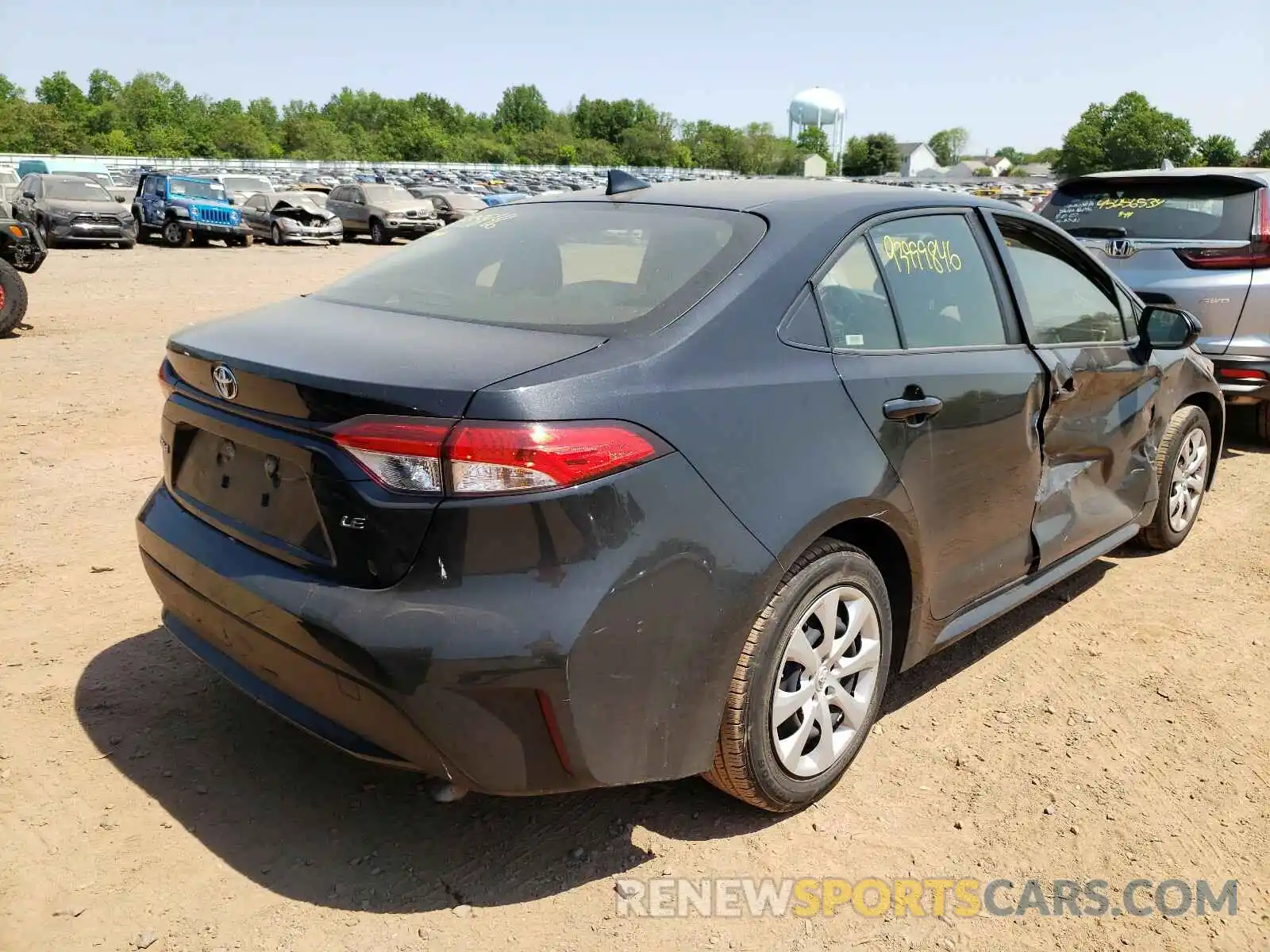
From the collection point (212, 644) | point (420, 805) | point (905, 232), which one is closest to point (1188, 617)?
point (905, 232)

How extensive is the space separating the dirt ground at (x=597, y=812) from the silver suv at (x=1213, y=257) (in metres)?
2.46

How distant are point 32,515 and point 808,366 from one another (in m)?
4.20

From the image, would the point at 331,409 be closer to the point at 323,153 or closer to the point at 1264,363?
the point at 1264,363

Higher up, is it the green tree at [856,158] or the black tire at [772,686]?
the green tree at [856,158]

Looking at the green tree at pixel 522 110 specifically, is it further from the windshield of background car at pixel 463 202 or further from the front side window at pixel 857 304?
the front side window at pixel 857 304

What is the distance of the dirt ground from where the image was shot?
241 cm

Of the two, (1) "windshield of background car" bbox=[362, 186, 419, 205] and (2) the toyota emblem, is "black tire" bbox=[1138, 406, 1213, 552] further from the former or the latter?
(1) "windshield of background car" bbox=[362, 186, 419, 205]

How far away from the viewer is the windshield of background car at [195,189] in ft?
79.8

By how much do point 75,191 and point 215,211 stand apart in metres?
3.00

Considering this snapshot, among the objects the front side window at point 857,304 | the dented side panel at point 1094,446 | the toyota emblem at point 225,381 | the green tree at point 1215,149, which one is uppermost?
the green tree at point 1215,149

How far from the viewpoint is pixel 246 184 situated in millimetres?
30281

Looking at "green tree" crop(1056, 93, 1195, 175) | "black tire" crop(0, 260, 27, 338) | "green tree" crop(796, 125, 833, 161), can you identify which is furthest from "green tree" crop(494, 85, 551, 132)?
"black tire" crop(0, 260, 27, 338)

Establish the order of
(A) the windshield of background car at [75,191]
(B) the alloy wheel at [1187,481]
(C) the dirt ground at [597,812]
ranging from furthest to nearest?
1. (A) the windshield of background car at [75,191]
2. (B) the alloy wheel at [1187,481]
3. (C) the dirt ground at [597,812]

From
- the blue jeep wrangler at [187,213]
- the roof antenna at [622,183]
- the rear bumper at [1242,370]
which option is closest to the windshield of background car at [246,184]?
the blue jeep wrangler at [187,213]
